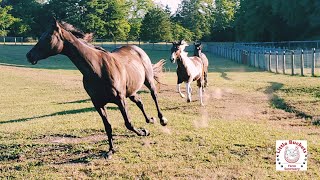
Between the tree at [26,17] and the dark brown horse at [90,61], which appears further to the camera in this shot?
the tree at [26,17]

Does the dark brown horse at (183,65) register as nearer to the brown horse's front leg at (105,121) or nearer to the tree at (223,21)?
the brown horse's front leg at (105,121)

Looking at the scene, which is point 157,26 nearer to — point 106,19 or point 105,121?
point 106,19

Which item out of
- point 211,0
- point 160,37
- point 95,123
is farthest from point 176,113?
point 211,0

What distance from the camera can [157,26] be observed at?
67188mm

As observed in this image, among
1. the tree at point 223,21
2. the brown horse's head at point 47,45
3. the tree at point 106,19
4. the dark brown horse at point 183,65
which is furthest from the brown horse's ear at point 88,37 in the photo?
the tree at point 223,21

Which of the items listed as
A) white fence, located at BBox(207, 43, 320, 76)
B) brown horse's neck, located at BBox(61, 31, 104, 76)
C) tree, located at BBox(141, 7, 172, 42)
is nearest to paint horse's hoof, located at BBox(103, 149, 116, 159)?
brown horse's neck, located at BBox(61, 31, 104, 76)

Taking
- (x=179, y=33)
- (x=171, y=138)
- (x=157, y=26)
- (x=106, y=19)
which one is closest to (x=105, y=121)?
(x=171, y=138)

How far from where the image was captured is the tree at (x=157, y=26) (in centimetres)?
6669

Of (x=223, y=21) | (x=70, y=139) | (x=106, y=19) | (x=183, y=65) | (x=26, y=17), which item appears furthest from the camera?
(x=223, y=21)

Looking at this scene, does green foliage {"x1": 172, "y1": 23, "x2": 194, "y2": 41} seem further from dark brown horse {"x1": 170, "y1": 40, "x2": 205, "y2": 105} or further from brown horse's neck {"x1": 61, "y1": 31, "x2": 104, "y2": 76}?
brown horse's neck {"x1": 61, "y1": 31, "x2": 104, "y2": 76}

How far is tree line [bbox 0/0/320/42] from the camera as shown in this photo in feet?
202

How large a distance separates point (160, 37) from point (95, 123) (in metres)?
57.9

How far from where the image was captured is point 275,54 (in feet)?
87.4

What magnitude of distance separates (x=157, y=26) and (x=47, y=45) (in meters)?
61.4
